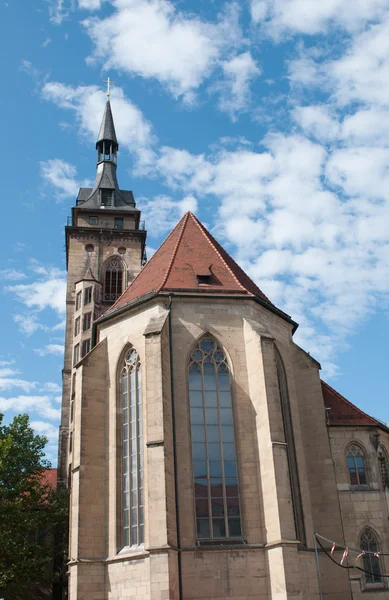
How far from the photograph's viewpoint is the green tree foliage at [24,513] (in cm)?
2406

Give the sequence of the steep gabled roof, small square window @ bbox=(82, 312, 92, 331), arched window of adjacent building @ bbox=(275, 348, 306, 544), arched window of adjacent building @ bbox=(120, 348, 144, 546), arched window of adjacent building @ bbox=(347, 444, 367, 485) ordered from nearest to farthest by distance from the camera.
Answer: arched window of adjacent building @ bbox=(120, 348, 144, 546)
arched window of adjacent building @ bbox=(275, 348, 306, 544)
the steep gabled roof
arched window of adjacent building @ bbox=(347, 444, 367, 485)
small square window @ bbox=(82, 312, 92, 331)

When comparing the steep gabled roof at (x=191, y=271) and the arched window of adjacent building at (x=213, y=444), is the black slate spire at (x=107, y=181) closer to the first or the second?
the steep gabled roof at (x=191, y=271)

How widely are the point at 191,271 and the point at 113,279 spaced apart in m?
20.2

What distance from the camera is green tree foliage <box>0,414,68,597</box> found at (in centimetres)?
2406

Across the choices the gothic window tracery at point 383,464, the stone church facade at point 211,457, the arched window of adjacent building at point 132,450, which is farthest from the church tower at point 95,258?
the gothic window tracery at point 383,464

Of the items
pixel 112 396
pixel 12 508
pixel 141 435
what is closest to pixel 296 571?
pixel 141 435

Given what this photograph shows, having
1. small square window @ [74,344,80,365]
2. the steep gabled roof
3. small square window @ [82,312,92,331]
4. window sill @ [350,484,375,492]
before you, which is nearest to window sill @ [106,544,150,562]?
the steep gabled roof

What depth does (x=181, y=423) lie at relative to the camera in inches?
718

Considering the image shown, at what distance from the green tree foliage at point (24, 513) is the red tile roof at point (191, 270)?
896 centimetres

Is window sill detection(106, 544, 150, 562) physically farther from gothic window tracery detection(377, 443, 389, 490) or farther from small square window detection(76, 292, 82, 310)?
small square window detection(76, 292, 82, 310)

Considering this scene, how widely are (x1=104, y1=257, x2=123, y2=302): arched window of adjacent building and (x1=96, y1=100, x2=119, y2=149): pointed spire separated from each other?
38.6 ft

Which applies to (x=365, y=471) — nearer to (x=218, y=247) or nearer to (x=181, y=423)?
(x=181, y=423)

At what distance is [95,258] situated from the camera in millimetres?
41375

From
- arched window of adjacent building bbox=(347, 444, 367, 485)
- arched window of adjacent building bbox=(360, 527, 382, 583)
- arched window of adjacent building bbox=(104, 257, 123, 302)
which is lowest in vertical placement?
arched window of adjacent building bbox=(360, 527, 382, 583)
